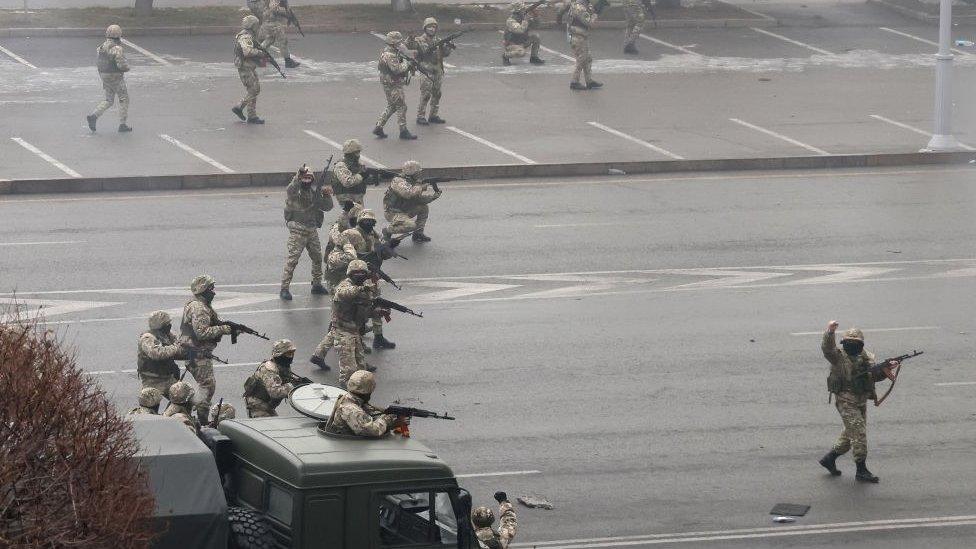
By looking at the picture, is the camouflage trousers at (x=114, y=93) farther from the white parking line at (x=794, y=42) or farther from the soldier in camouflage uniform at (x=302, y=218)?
the white parking line at (x=794, y=42)

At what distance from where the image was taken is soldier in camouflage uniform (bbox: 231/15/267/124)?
28578mm

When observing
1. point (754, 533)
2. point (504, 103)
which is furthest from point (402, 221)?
point (504, 103)

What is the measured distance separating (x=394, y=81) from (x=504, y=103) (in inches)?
159

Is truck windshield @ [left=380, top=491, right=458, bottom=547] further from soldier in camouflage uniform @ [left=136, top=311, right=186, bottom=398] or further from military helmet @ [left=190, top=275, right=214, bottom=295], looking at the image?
military helmet @ [left=190, top=275, right=214, bottom=295]

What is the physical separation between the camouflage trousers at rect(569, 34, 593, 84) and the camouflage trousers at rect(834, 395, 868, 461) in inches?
718

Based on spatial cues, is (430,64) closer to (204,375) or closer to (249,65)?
(249,65)

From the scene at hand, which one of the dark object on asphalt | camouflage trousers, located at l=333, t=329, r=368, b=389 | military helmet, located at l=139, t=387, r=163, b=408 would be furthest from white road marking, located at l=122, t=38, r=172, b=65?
the dark object on asphalt

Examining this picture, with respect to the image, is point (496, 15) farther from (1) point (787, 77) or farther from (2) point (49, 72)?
(2) point (49, 72)

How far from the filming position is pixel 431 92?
29484mm

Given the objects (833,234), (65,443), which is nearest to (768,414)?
(833,234)

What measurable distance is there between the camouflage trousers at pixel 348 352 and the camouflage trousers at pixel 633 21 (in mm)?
20485

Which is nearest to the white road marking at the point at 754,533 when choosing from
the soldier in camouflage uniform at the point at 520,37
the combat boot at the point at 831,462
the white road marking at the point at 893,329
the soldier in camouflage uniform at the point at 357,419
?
the combat boot at the point at 831,462

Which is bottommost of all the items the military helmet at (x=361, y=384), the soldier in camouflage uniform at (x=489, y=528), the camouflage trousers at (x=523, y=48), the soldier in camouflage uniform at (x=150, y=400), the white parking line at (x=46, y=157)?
the white parking line at (x=46, y=157)

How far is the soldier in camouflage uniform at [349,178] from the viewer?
20.8m
